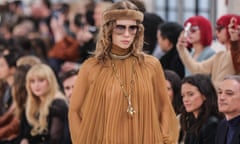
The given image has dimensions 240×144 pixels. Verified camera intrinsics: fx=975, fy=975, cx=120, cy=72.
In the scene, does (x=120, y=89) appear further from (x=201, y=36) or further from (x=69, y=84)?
(x=201, y=36)

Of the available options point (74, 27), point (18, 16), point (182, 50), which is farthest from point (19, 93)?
point (18, 16)

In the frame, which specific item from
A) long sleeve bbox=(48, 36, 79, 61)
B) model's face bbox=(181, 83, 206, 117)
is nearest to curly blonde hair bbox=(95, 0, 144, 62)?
model's face bbox=(181, 83, 206, 117)

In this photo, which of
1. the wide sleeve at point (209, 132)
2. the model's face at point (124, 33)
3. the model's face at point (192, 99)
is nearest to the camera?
the model's face at point (124, 33)

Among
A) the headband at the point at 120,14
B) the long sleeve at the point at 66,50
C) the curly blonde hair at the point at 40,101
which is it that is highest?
the headband at the point at 120,14

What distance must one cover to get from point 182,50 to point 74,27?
585cm

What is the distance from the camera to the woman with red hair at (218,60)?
30.6ft

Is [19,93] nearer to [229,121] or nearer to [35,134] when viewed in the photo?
[35,134]

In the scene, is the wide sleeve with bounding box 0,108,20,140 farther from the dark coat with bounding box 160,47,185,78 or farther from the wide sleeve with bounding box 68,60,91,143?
the wide sleeve with bounding box 68,60,91,143

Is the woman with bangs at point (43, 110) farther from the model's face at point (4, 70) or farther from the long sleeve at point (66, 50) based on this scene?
the long sleeve at point (66, 50)

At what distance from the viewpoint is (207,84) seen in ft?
28.8

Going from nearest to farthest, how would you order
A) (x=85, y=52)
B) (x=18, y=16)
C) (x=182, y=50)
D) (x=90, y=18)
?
(x=182, y=50) < (x=85, y=52) < (x=90, y=18) < (x=18, y=16)

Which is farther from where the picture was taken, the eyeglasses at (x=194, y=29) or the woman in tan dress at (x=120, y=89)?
the eyeglasses at (x=194, y=29)

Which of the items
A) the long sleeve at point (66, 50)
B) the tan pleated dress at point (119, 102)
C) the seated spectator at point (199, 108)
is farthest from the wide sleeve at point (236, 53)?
the long sleeve at point (66, 50)

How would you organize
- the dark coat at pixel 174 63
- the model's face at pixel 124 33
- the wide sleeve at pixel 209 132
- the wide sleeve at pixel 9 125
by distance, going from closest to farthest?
the model's face at pixel 124 33
the wide sleeve at pixel 209 132
the dark coat at pixel 174 63
the wide sleeve at pixel 9 125
